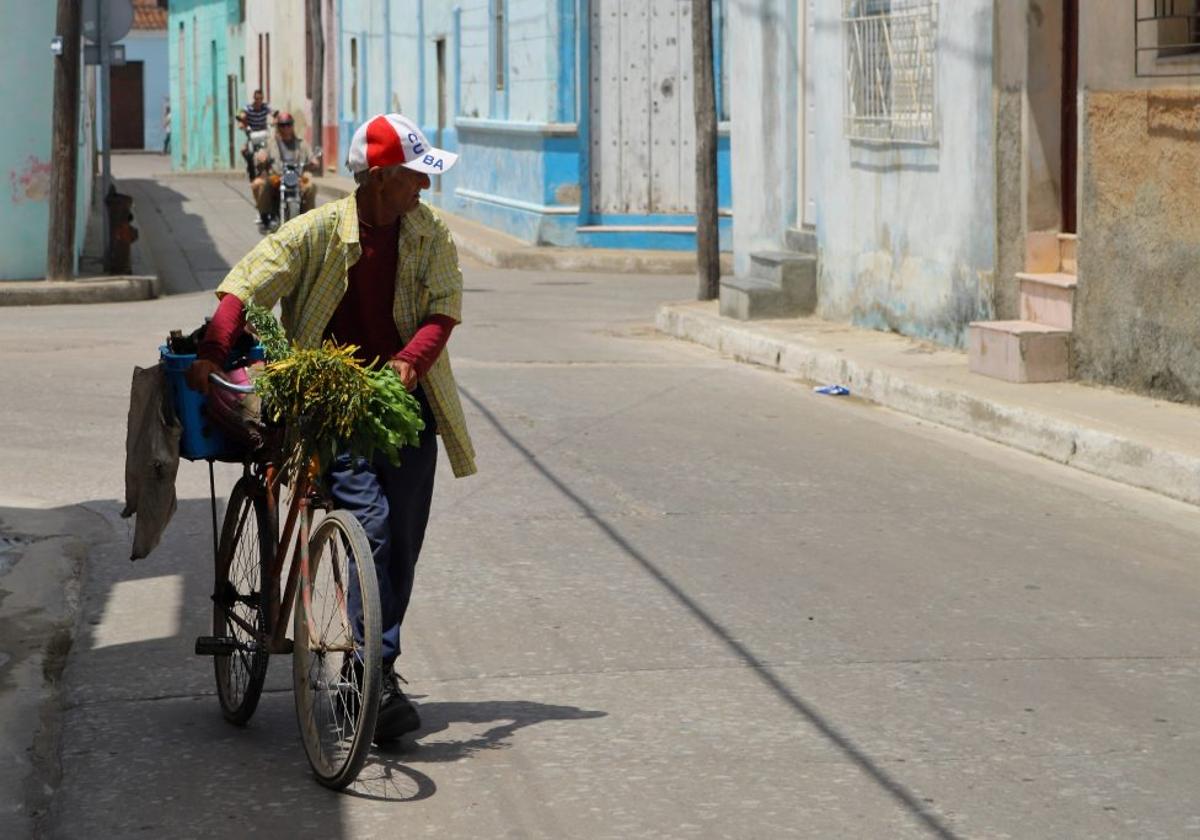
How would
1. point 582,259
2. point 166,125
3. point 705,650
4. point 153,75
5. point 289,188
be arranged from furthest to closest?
1. point 153,75
2. point 166,125
3. point 289,188
4. point 582,259
5. point 705,650

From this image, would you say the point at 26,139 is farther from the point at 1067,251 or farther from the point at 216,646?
the point at 216,646

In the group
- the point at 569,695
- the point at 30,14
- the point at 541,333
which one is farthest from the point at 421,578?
the point at 30,14

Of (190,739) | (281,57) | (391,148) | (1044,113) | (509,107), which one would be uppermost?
(281,57)

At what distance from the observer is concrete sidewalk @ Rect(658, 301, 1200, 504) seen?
402 inches

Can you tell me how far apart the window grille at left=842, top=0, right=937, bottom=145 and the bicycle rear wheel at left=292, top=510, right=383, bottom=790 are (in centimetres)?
982

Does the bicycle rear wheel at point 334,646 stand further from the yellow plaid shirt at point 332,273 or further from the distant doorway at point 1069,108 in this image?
the distant doorway at point 1069,108

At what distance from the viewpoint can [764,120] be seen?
18297mm

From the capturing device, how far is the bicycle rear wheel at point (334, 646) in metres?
5.24

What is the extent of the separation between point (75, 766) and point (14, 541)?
3.24 metres

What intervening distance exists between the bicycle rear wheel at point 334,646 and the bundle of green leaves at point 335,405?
19 centimetres

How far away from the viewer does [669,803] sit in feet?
17.1

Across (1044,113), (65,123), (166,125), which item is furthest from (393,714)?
(166,125)

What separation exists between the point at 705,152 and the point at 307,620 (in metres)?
14.4

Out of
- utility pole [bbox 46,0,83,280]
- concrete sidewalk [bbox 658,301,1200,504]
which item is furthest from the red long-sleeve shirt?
utility pole [bbox 46,0,83,280]
